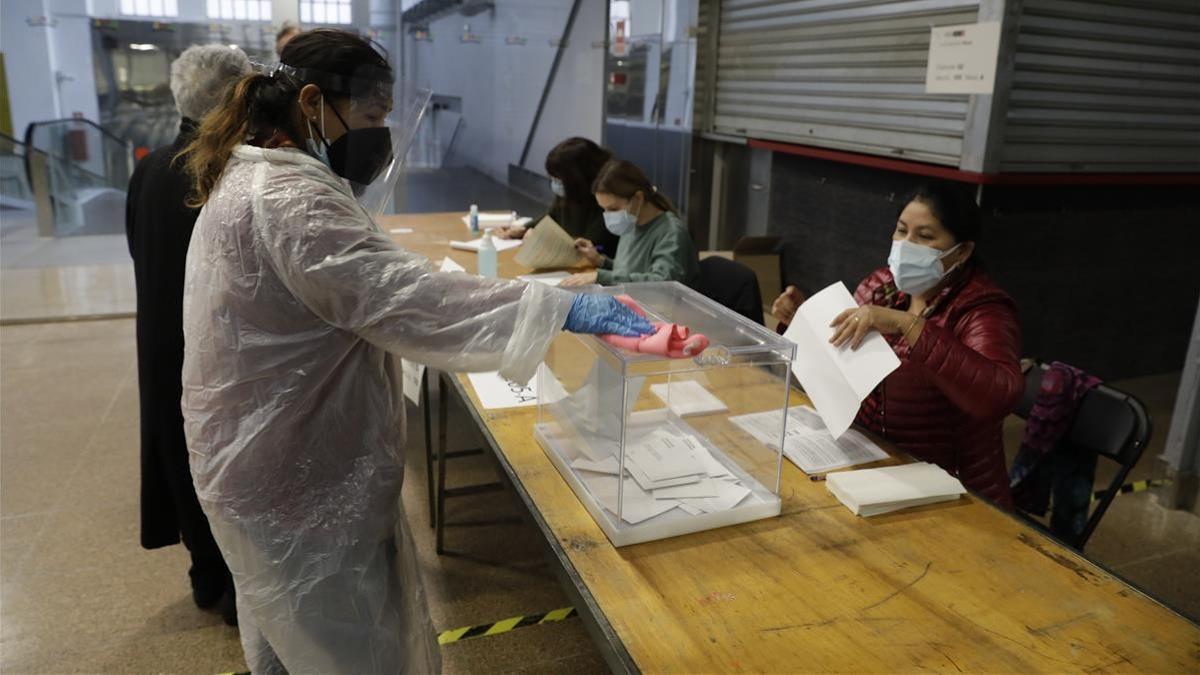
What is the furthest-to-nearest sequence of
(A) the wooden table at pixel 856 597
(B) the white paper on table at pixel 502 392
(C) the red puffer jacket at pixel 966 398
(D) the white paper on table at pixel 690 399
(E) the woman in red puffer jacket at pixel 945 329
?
(B) the white paper on table at pixel 502 392 → (E) the woman in red puffer jacket at pixel 945 329 → (C) the red puffer jacket at pixel 966 398 → (D) the white paper on table at pixel 690 399 → (A) the wooden table at pixel 856 597

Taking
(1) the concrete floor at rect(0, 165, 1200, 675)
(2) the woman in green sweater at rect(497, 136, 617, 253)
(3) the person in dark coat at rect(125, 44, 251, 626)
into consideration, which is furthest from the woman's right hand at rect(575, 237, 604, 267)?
(3) the person in dark coat at rect(125, 44, 251, 626)

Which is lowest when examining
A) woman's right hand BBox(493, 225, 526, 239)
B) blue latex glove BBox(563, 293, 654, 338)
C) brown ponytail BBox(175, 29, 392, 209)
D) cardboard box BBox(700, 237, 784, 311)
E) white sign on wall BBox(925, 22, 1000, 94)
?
cardboard box BBox(700, 237, 784, 311)

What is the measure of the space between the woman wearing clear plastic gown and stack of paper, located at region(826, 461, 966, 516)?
537 mm

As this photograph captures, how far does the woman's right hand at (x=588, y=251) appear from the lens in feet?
11.2

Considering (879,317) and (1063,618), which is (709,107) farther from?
(1063,618)

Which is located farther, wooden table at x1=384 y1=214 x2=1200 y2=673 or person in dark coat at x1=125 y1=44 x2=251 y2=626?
person in dark coat at x1=125 y1=44 x2=251 y2=626

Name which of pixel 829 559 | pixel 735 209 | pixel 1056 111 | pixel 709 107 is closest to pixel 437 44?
pixel 709 107

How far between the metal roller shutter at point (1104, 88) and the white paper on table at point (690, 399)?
266 cm

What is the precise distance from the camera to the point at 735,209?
6211 millimetres

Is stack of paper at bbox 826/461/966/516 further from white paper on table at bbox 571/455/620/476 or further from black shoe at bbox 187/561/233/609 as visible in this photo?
black shoe at bbox 187/561/233/609

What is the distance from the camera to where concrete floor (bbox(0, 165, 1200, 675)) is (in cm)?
230

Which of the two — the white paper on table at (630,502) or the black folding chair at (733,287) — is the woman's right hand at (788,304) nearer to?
the white paper on table at (630,502)

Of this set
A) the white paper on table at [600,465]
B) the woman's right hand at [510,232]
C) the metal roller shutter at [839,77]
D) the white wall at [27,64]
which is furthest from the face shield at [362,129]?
the white wall at [27,64]

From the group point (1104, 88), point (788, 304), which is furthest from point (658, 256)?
point (1104, 88)
